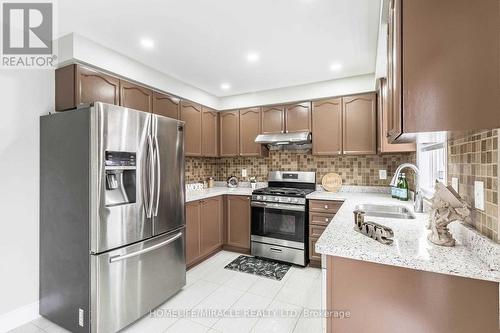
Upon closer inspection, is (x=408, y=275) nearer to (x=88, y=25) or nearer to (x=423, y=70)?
(x=423, y=70)

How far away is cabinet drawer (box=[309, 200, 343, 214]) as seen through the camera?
284 centimetres

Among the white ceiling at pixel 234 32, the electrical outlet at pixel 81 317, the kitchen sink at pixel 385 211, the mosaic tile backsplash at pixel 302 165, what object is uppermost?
the white ceiling at pixel 234 32

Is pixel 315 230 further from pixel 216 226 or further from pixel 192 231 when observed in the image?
pixel 192 231

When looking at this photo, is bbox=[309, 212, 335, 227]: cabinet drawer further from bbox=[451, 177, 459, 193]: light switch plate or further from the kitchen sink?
bbox=[451, 177, 459, 193]: light switch plate

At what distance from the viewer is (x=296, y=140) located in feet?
10.7

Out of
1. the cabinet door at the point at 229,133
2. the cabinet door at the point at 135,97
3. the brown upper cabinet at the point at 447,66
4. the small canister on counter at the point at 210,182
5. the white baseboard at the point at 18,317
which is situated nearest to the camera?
the brown upper cabinet at the point at 447,66

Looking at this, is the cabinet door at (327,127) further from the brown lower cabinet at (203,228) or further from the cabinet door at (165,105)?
the cabinet door at (165,105)

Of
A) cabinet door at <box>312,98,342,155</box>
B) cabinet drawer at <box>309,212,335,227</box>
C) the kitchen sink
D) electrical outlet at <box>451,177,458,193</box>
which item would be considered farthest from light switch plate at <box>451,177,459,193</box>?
cabinet door at <box>312,98,342,155</box>

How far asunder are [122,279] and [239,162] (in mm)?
2639

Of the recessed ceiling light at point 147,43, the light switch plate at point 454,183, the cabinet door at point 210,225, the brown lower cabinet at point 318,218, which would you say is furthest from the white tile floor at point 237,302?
the recessed ceiling light at point 147,43

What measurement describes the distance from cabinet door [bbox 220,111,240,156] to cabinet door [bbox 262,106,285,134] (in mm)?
463

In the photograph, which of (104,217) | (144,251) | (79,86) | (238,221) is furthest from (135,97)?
(238,221)

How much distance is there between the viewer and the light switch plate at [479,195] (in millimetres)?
1031

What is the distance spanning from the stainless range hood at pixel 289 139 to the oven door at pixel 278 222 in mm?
887
